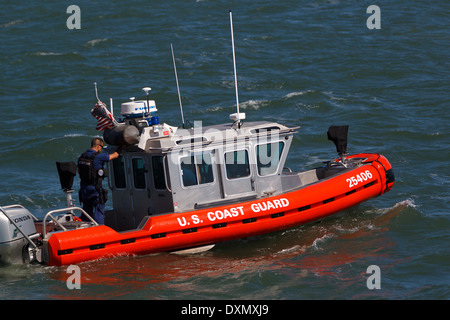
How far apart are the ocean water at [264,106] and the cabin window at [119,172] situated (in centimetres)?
142

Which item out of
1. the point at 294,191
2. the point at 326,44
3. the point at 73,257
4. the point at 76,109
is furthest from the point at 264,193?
the point at 326,44

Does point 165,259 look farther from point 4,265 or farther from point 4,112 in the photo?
point 4,112

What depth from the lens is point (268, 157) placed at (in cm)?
1205

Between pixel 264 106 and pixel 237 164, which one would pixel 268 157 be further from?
pixel 264 106

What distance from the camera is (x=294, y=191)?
12.1 m

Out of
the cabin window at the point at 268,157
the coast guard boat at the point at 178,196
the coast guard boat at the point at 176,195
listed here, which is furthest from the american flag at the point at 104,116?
the cabin window at the point at 268,157

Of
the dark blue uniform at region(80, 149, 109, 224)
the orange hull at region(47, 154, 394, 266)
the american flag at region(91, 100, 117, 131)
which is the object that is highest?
the american flag at region(91, 100, 117, 131)

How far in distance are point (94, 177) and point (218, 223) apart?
76.2 inches

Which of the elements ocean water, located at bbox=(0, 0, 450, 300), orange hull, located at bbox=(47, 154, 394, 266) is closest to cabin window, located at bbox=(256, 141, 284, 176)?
orange hull, located at bbox=(47, 154, 394, 266)

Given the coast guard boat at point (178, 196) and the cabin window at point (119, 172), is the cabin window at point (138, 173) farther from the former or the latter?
the cabin window at point (119, 172)

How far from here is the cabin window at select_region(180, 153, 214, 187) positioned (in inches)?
449

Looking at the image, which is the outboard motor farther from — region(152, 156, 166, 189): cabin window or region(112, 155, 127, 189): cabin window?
region(152, 156, 166, 189): cabin window

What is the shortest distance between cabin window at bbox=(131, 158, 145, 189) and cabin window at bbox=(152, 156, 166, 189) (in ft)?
0.81

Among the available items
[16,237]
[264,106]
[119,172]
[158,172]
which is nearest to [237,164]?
[158,172]
